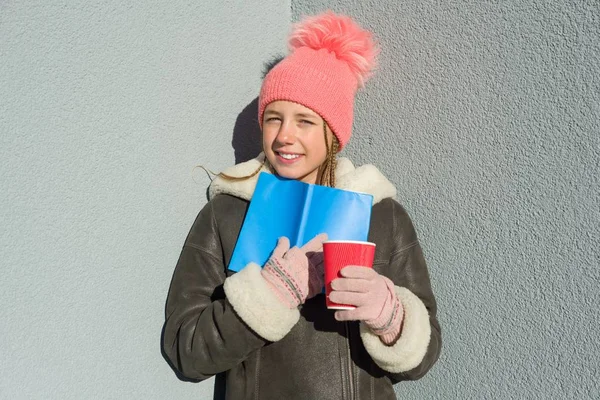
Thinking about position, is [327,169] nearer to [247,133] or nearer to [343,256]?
[247,133]

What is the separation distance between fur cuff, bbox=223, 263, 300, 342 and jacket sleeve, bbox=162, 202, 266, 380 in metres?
0.04

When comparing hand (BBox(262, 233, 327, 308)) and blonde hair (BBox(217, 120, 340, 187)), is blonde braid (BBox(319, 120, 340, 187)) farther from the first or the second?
hand (BBox(262, 233, 327, 308))

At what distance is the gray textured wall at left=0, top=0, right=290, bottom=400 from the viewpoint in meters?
1.31

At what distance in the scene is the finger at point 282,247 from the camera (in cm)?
149

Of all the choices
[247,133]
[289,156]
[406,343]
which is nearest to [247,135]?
[247,133]

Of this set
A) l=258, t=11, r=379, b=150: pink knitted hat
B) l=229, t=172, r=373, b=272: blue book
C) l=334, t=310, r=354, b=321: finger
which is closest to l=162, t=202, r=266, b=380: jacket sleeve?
l=229, t=172, r=373, b=272: blue book

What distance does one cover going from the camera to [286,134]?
63.6 inches

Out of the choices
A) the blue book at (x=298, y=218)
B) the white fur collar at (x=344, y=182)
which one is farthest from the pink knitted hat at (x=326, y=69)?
the blue book at (x=298, y=218)

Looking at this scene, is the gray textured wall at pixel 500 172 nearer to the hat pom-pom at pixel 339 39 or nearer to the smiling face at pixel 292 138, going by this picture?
the hat pom-pom at pixel 339 39

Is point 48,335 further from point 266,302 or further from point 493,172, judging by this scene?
point 493,172

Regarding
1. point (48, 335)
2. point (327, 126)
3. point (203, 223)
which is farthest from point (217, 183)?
point (48, 335)

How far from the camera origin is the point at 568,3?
4.68ft

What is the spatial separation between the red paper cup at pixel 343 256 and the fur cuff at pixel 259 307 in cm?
16

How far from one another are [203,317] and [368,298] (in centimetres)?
53
